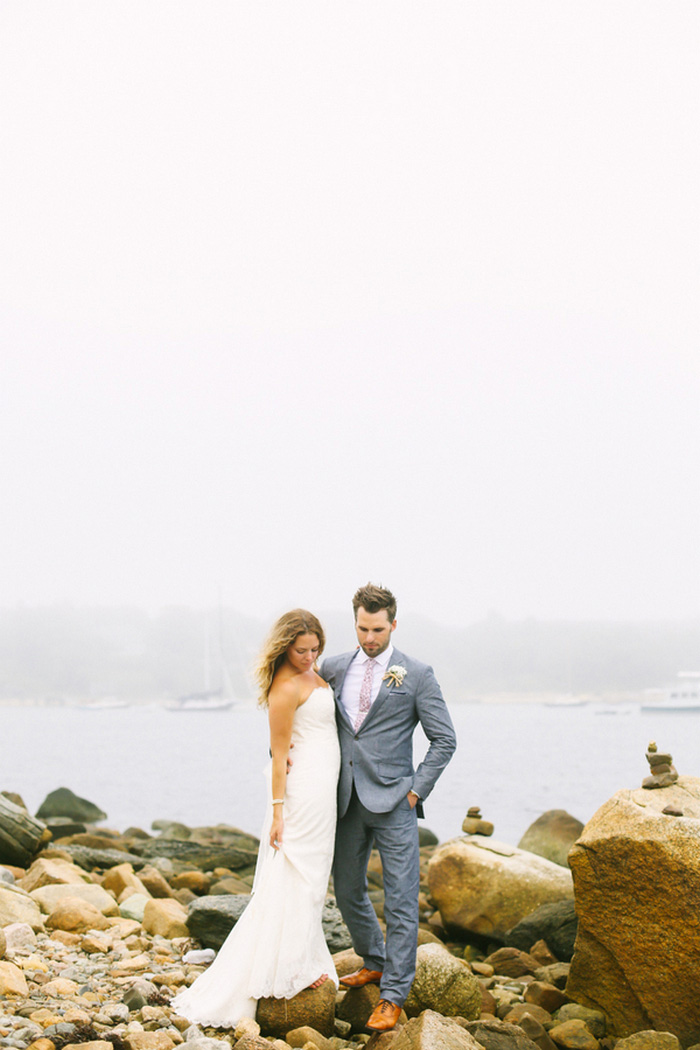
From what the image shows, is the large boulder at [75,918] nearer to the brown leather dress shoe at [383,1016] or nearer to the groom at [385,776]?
the groom at [385,776]

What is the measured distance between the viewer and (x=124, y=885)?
973 centimetres

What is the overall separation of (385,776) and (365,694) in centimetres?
54

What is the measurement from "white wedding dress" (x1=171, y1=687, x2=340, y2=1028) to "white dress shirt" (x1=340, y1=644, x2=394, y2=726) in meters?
0.15

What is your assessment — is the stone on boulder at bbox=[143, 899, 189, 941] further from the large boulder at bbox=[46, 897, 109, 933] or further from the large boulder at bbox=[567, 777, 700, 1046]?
the large boulder at bbox=[567, 777, 700, 1046]

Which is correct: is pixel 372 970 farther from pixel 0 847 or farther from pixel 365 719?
pixel 0 847

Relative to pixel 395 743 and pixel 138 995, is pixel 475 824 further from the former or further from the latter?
pixel 138 995

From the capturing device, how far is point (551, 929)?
29.3 feet

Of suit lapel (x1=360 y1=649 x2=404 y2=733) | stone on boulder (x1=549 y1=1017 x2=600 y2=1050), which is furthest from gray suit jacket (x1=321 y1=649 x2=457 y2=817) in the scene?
stone on boulder (x1=549 y1=1017 x2=600 y2=1050)

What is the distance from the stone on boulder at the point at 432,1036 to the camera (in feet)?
18.3

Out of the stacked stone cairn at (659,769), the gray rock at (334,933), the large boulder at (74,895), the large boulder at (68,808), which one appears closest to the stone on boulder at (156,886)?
the large boulder at (74,895)

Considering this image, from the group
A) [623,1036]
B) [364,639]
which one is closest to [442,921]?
[623,1036]

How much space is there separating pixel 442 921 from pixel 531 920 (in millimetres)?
1327

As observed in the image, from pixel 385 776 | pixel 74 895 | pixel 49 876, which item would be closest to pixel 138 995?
pixel 385 776

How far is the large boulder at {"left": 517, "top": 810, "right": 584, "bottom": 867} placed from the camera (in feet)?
39.1
